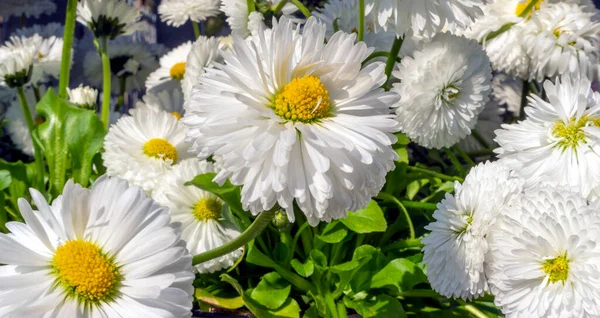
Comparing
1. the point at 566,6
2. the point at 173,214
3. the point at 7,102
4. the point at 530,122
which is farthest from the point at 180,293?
the point at 7,102

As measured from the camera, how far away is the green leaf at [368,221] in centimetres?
55

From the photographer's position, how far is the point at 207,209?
625mm

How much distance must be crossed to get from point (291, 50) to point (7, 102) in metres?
0.80

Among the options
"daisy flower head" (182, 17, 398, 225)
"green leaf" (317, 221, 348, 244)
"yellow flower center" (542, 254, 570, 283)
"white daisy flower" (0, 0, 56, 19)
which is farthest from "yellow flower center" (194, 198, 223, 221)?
"white daisy flower" (0, 0, 56, 19)

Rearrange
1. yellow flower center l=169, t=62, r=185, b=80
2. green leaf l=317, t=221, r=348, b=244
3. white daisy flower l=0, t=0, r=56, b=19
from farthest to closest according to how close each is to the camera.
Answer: white daisy flower l=0, t=0, r=56, b=19 < yellow flower center l=169, t=62, r=185, b=80 < green leaf l=317, t=221, r=348, b=244

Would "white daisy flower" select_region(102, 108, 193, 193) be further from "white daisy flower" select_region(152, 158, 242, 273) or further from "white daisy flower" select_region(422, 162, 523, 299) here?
"white daisy flower" select_region(422, 162, 523, 299)

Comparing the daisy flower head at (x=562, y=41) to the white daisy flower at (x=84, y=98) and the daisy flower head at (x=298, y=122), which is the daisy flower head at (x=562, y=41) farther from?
the white daisy flower at (x=84, y=98)

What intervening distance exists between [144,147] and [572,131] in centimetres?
44

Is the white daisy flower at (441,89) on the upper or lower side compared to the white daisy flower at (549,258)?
upper

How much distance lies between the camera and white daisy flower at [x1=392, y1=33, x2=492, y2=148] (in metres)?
0.59

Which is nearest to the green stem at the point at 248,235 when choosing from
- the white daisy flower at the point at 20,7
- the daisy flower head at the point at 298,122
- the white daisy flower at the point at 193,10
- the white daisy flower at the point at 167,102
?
the daisy flower head at the point at 298,122

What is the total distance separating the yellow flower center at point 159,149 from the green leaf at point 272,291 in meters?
0.19

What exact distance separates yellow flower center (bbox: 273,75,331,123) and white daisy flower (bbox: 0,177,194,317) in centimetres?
11

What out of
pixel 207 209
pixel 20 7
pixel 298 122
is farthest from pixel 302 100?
pixel 20 7
